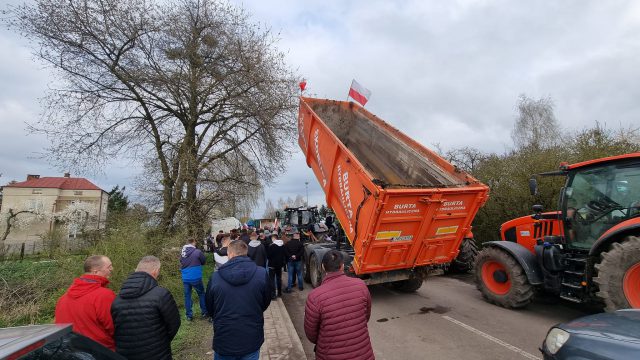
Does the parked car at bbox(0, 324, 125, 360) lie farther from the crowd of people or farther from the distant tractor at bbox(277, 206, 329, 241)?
the distant tractor at bbox(277, 206, 329, 241)

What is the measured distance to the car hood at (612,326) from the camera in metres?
2.19

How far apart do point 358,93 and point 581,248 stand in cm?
538

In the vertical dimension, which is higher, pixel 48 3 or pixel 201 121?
pixel 48 3

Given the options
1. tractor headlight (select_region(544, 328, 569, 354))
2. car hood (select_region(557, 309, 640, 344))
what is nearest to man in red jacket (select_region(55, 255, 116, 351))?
tractor headlight (select_region(544, 328, 569, 354))

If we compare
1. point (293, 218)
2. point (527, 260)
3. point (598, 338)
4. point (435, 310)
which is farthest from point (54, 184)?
point (598, 338)

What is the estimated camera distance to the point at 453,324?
543 centimetres

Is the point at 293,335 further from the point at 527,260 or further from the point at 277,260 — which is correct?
the point at 527,260

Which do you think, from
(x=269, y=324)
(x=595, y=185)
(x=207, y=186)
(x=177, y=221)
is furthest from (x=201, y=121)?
(x=595, y=185)

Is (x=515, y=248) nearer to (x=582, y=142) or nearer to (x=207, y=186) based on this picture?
(x=582, y=142)

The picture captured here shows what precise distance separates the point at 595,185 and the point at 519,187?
494 cm

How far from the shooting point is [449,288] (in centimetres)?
788

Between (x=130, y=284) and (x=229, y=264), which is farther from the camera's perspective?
(x=229, y=264)

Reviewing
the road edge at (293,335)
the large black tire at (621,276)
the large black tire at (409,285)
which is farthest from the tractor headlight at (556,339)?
the large black tire at (409,285)

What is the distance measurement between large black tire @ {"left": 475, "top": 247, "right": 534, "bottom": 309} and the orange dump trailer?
0.62 metres
